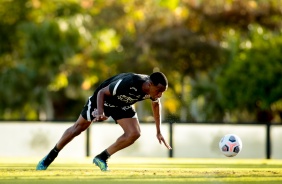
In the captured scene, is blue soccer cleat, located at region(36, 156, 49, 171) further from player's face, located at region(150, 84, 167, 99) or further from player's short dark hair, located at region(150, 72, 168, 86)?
player's short dark hair, located at region(150, 72, 168, 86)

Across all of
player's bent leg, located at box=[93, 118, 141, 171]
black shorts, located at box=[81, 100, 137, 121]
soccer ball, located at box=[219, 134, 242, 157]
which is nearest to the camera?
player's bent leg, located at box=[93, 118, 141, 171]

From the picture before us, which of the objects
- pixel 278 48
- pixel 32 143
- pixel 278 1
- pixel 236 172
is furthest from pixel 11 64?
pixel 236 172

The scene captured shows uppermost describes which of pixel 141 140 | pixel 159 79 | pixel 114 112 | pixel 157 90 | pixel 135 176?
pixel 159 79

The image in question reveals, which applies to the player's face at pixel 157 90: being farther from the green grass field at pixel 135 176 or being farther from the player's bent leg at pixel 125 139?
the green grass field at pixel 135 176

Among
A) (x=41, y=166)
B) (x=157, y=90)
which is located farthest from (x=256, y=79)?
(x=157, y=90)

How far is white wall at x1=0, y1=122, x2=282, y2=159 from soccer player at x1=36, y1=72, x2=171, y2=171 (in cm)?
996

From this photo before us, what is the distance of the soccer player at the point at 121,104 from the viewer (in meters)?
14.6

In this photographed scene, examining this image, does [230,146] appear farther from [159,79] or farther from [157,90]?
[159,79]

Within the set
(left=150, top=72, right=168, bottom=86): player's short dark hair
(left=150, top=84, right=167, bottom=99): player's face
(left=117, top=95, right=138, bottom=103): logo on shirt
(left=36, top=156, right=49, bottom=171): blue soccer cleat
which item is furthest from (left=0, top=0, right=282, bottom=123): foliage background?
(left=150, top=72, right=168, bottom=86): player's short dark hair

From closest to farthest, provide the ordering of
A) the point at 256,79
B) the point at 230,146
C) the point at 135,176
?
the point at 135,176 → the point at 230,146 → the point at 256,79

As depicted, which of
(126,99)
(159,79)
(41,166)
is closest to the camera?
(159,79)

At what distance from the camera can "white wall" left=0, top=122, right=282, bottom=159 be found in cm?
2575

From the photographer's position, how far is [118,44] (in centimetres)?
5544

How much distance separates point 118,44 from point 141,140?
29.6 meters
